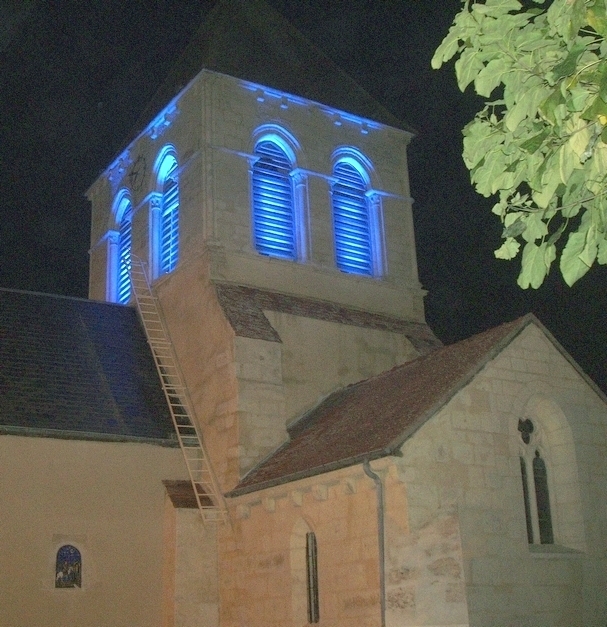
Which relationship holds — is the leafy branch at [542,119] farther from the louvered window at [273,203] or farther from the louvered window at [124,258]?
the louvered window at [124,258]

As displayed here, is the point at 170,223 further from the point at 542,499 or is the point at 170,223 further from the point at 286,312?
the point at 542,499

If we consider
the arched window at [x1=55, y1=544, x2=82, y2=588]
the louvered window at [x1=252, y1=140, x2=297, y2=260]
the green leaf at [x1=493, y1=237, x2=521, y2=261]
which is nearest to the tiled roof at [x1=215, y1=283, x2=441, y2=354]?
the louvered window at [x1=252, y1=140, x2=297, y2=260]

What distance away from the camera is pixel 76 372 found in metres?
16.5

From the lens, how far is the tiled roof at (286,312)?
16.2 m

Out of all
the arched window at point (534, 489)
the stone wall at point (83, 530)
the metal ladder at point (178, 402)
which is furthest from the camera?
the metal ladder at point (178, 402)

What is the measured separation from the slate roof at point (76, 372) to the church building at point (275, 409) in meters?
0.06

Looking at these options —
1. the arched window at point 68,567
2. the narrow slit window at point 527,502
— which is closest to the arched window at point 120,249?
the arched window at point 68,567

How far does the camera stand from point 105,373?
16766 millimetres

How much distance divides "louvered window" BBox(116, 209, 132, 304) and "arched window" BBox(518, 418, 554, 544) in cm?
1046

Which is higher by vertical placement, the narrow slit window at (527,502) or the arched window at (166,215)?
the arched window at (166,215)

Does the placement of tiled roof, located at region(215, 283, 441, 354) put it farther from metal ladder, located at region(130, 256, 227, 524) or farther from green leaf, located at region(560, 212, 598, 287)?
green leaf, located at region(560, 212, 598, 287)

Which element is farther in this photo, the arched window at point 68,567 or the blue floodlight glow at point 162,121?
the blue floodlight glow at point 162,121

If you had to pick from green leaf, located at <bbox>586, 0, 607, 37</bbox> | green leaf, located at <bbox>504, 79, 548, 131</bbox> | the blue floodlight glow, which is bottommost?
green leaf, located at <bbox>504, 79, 548, 131</bbox>

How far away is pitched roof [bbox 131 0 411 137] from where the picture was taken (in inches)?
782
